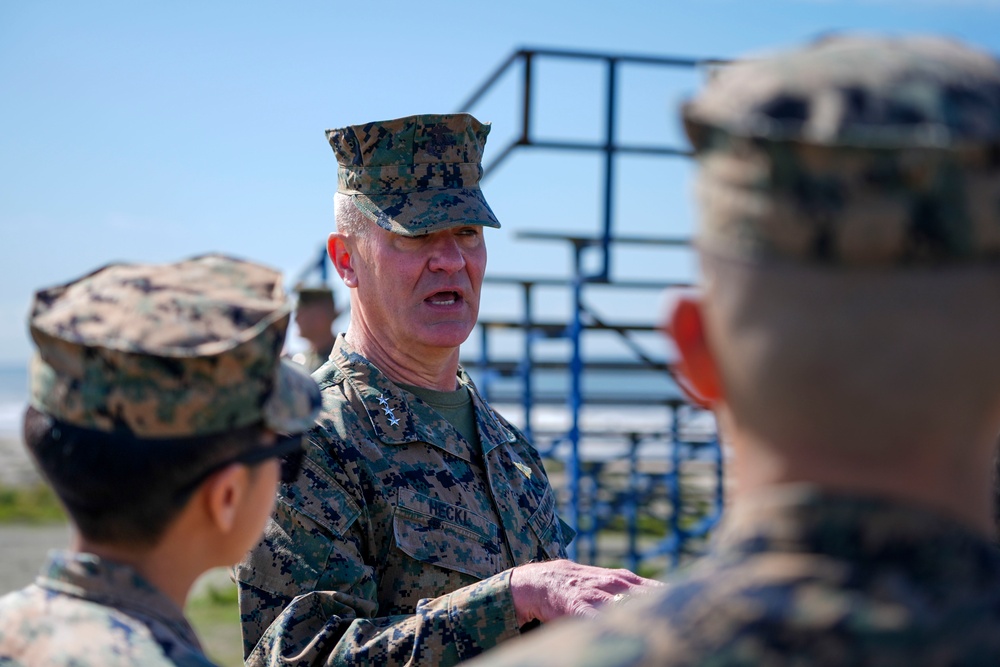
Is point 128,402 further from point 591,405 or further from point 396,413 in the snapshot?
point 591,405

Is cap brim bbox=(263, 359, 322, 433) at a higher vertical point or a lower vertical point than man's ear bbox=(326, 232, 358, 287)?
lower

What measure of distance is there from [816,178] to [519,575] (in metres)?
1.50

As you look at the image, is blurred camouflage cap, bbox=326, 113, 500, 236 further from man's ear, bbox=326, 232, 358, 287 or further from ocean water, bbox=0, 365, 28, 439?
ocean water, bbox=0, 365, 28, 439

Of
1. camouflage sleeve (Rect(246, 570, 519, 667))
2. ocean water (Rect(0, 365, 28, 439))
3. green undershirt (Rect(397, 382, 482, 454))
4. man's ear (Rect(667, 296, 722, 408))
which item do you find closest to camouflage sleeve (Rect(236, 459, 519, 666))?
camouflage sleeve (Rect(246, 570, 519, 667))

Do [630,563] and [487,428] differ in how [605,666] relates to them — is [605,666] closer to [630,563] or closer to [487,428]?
[487,428]

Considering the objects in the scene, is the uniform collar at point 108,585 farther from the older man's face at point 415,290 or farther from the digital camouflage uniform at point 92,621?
the older man's face at point 415,290

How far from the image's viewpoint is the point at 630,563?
9.54m

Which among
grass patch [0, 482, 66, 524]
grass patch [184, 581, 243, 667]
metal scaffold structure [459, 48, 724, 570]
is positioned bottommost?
grass patch [0, 482, 66, 524]

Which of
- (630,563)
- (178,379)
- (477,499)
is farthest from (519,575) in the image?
(630,563)

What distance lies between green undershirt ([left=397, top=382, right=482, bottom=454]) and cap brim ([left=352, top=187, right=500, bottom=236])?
0.44 meters

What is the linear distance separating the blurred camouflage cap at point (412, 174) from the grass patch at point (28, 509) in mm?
14010

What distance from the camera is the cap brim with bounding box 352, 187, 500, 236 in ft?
9.52

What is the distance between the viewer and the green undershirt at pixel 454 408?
2.89m

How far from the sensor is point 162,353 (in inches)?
57.5
